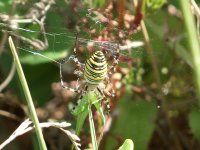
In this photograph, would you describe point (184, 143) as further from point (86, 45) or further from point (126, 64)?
point (86, 45)

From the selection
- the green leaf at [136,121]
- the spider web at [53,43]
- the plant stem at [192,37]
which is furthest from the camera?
the green leaf at [136,121]

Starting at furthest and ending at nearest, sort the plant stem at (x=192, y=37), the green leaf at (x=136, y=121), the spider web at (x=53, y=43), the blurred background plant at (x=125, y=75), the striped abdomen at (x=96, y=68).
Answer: the green leaf at (x=136, y=121), the blurred background plant at (x=125, y=75), the spider web at (x=53, y=43), the striped abdomen at (x=96, y=68), the plant stem at (x=192, y=37)

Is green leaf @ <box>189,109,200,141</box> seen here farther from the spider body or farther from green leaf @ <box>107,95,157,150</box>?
the spider body

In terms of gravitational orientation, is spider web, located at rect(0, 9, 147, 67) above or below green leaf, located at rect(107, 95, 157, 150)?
above

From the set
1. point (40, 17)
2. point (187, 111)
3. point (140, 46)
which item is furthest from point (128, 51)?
point (187, 111)

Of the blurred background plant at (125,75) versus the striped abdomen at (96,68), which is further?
the blurred background plant at (125,75)

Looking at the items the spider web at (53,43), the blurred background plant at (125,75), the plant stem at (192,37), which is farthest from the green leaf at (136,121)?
the plant stem at (192,37)

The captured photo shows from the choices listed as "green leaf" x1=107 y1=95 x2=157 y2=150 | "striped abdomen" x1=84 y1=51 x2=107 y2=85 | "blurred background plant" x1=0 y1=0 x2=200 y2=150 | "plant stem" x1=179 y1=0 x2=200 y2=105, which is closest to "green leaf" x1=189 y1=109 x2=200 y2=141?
"blurred background plant" x1=0 y1=0 x2=200 y2=150

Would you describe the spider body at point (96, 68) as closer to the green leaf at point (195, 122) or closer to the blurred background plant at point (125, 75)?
the blurred background plant at point (125, 75)
